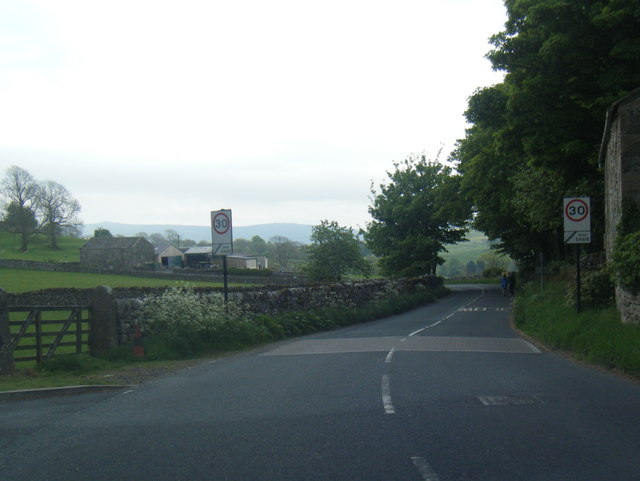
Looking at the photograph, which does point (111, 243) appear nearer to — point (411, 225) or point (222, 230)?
point (411, 225)

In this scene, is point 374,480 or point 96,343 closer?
point 374,480

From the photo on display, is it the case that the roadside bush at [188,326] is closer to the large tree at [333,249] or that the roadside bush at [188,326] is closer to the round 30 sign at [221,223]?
the round 30 sign at [221,223]

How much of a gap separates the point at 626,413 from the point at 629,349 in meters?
4.09

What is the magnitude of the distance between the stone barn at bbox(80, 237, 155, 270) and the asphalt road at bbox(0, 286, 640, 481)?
266 feet

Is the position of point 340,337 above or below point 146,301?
below

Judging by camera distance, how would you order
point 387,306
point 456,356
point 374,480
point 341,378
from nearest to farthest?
point 374,480 → point 341,378 → point 456,356 → point 387,306

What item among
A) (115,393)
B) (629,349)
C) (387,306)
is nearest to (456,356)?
(629,349)

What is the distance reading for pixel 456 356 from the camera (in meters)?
13.5

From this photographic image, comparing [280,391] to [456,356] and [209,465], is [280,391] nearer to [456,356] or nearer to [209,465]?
[209,465]

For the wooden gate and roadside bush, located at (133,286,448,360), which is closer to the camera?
the wooden gate

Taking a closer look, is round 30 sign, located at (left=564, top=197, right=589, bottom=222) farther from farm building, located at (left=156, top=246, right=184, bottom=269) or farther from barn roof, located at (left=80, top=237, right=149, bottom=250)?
farm building, located at (left=156, top=246, right=184, bottom=269)

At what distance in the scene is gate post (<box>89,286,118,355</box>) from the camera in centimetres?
1366

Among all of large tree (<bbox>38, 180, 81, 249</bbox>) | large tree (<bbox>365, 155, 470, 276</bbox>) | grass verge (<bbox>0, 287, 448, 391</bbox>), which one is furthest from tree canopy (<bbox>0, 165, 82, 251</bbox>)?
grass verge (<bbox>0, 287, 448, 391</bbox>)

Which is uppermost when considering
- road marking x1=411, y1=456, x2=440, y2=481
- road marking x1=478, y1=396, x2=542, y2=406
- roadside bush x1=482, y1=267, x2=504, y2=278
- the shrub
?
the shrub
